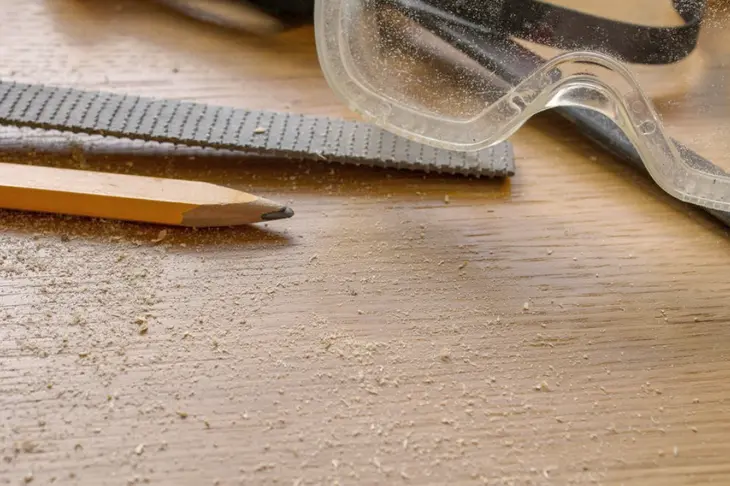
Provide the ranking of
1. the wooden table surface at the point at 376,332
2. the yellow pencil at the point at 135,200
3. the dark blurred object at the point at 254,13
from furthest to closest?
the dark blurred object at the point at 254,13
the yellow pencil at the point at 135,200
the wooden table surface at the point at 376,332

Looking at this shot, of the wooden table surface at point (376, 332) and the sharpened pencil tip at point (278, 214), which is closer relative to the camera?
the wooden table surface at point (376, 332)

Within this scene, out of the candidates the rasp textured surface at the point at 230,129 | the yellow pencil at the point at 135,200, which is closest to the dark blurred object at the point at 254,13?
the rasp textured surface at the point at 230,129

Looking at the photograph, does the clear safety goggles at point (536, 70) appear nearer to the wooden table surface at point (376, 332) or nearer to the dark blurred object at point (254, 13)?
the wooden table surface at point (376, 332)

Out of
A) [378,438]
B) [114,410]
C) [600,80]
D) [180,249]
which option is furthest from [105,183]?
[600,80]

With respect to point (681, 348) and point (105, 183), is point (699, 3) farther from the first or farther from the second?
point (105, 183)

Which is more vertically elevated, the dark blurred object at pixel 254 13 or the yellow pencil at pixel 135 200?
the dark blurred object at pixel 254 13

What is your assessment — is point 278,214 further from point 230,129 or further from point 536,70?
point 536,70

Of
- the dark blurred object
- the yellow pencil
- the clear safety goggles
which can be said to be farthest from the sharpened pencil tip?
the dark blurred object
